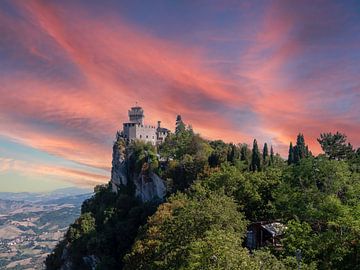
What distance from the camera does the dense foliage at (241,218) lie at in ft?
99.7

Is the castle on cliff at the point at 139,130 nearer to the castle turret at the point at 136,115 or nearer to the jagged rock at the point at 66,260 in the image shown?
the castle turret at the point at 136,115

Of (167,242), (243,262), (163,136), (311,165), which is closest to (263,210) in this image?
(311,165)

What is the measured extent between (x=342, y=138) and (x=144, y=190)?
4732 cm

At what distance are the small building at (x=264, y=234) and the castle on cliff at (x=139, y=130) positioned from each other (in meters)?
86.2

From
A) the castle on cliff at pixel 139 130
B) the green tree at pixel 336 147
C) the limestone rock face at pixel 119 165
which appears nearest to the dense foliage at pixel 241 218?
the green tree at pixel 336 147

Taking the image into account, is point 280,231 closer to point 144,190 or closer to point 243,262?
point 243,262

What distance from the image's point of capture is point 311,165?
47.4 meters

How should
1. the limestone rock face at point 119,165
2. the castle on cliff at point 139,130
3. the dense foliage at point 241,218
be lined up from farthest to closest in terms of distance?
1. the castle on cliff at point 139,130
2. the limestone rock face at point 119,165
3. the dense foliage at point 241,218

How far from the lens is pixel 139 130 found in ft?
441

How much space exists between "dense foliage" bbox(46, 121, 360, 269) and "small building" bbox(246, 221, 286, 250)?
58.7 inches

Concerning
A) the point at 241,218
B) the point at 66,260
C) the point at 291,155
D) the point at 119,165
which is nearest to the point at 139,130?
the point at 119,165

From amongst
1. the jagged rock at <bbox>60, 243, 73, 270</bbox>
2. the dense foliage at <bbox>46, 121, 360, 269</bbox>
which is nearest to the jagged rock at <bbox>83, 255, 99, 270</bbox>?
the dense foliage at <bbox>46, 121, 360, 269</bbox>

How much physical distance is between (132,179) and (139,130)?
26.0 m

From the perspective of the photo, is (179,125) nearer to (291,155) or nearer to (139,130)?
(139,130)
